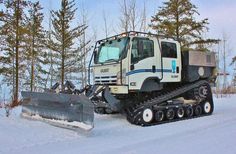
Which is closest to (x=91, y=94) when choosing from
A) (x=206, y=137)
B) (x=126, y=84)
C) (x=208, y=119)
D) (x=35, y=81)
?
(x=126, y=84)

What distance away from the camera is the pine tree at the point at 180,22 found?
25.6 meters

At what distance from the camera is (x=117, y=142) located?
23.5ft

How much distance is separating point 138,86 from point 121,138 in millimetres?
2614

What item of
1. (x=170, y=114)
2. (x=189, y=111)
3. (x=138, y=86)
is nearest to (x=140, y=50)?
(x=138, y=86)

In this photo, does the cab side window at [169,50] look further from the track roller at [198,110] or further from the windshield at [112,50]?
the track roller at [198,110]

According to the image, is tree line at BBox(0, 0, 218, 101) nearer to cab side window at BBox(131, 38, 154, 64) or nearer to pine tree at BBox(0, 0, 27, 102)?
pine tree at BBox(0, 0, 27, 102)

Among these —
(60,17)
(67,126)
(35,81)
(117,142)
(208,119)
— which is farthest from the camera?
(35,81)

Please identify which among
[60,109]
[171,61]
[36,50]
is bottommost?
[60,109]

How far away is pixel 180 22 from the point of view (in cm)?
2556

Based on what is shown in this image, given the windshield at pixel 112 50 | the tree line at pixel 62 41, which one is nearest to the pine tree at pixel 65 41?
the tree line at pixel 62 41

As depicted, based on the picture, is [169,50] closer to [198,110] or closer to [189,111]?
[189,111]

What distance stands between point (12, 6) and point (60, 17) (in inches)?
207

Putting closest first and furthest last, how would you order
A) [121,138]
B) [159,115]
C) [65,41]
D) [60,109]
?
[121,138] < [60,109] < [159,115] < [65,41]

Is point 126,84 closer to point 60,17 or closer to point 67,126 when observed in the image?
point 67,126
